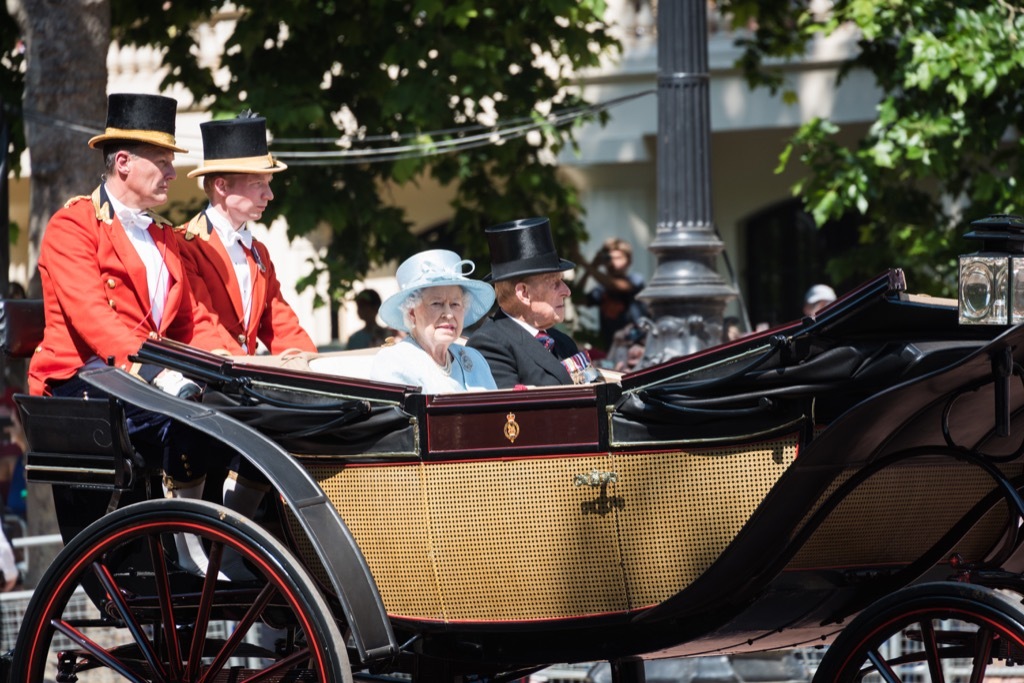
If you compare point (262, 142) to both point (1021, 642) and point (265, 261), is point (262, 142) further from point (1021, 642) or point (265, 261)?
point (1021, 642)

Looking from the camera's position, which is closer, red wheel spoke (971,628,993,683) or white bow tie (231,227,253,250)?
red wheel spoke (971,628,993,683)

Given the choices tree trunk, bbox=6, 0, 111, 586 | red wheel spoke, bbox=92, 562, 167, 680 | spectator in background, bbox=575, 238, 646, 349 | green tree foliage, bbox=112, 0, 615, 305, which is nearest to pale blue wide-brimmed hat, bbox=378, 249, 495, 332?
red wheel spoke, bbox=92, 562, 167, 680

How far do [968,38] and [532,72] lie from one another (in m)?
3.10

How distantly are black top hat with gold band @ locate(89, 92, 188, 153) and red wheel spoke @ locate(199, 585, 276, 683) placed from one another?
148cm

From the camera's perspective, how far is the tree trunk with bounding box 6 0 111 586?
784cm

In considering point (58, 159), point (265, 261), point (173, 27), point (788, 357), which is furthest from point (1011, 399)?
point (173, 27)

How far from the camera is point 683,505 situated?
382 centimetres

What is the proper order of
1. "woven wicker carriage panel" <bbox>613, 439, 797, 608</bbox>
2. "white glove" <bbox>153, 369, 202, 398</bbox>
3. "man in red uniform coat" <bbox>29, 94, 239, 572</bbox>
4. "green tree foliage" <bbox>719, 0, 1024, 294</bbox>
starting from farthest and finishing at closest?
"green tree foliage" <bbox>719, 0, 1024, 294</bbox>, "man in red uniform coat" <bbox>29, 94, 239, 572</bbox>, "white glove" <bbox>153, 369, 202, 398</bbox>, "woven wicker carriage panel" <bbox>613, 439, 797, 608</bbox>

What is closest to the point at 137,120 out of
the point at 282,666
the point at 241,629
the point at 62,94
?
the point at 241,629

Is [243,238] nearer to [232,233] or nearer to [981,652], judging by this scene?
[232,233]

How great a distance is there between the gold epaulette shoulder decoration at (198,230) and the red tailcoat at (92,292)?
10.5 inches

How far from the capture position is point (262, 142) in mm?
5176

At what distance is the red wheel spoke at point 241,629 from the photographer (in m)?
3.89

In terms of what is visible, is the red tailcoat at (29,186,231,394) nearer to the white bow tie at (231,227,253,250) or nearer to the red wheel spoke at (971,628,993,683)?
the white bow tie at (231,227,253,250)
